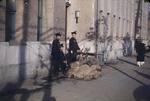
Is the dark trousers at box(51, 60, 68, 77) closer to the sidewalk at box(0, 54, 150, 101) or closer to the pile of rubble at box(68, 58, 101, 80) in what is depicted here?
the pile of rubble at box(68, 58, 101, 80)

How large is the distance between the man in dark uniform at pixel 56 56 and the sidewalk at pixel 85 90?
5.50ft

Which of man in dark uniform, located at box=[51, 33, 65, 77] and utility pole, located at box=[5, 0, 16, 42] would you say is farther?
man in dark uniform, located at box=[51, 33, 65, 77]

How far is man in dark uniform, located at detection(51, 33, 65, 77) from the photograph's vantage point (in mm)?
15831

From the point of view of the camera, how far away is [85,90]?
40.6 feet

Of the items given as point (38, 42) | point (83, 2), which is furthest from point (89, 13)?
point (38, 42)

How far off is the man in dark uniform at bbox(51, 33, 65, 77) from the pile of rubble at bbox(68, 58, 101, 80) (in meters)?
0.80

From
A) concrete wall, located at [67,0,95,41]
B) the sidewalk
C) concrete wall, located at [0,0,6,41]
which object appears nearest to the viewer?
the sidewalk

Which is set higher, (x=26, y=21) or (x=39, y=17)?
(x=39, y=17)

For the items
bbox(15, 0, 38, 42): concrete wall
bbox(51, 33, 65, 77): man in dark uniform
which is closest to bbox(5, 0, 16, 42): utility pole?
bbox(15, 0, 38, 42): concrete wall

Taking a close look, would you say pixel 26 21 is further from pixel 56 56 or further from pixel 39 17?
pixel 56 56

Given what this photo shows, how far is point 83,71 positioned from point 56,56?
164cm

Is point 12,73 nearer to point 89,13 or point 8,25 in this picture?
point 8,25

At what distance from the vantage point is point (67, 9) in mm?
19516

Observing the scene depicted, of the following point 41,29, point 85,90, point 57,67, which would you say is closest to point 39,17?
point 41,29
